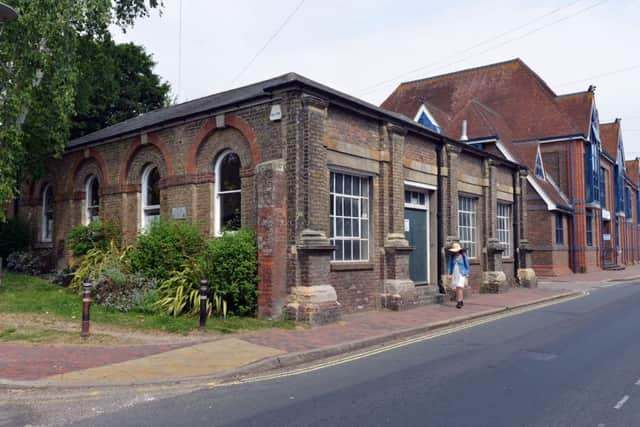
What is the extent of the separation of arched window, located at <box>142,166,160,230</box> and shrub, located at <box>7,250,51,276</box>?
218 inches

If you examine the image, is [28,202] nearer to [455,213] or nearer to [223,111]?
[223,111]

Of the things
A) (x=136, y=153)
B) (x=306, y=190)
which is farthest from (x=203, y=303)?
(x=136, y=153)

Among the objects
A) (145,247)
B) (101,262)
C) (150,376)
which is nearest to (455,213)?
(145,247)

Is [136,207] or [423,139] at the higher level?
[423,139]

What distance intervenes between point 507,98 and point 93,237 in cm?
2844

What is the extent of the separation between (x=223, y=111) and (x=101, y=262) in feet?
17.4

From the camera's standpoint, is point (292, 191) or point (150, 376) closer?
point (150, 376)

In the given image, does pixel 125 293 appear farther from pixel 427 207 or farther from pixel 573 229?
pixel 573 229

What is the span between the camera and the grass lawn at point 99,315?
Answer: 33.9ft

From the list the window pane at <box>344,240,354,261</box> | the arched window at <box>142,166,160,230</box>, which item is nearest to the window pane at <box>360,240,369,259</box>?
the window pane at <box>344,240,354,261</box>

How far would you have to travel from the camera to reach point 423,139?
1544 cm

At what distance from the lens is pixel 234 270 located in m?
11.1

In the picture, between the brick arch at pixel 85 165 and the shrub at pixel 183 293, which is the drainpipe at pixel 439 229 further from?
the brick arch at pixel 85 165

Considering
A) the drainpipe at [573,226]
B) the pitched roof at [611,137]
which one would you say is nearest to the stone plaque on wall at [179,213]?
the drainpipe at [573,226]
